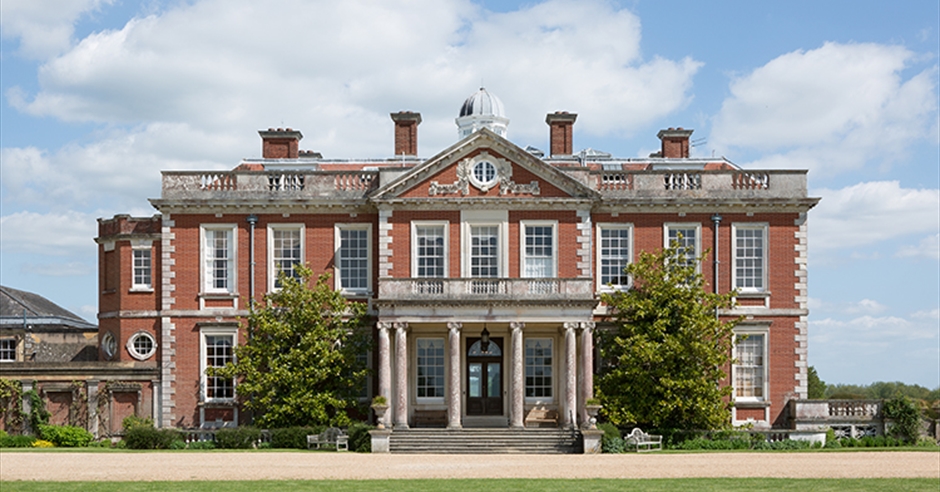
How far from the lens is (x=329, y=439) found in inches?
1252

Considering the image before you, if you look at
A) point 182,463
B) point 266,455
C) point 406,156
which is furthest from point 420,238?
point 182,463

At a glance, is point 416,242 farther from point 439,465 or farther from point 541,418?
point 439,465

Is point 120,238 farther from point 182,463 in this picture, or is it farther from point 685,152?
point 685,152

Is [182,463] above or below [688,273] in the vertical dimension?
below

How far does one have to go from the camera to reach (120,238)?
118ft

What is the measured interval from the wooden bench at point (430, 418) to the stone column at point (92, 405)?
32.5 feet

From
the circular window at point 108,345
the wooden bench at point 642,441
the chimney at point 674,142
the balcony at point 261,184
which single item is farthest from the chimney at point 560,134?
the circular window at point 108,345

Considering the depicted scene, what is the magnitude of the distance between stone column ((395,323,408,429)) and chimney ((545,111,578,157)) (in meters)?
10.7

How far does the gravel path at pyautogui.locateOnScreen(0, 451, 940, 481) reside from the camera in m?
23.0

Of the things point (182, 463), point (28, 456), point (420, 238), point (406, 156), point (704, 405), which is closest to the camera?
point (182, 463)

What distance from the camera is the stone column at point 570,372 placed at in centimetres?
3247

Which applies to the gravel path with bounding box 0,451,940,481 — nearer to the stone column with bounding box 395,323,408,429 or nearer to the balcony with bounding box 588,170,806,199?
the stone column with bounding box 395,323,408,429

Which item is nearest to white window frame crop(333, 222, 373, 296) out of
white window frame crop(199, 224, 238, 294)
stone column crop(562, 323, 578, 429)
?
white window frame crop(199, 224, 238, 294)

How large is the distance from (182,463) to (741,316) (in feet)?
57.9
